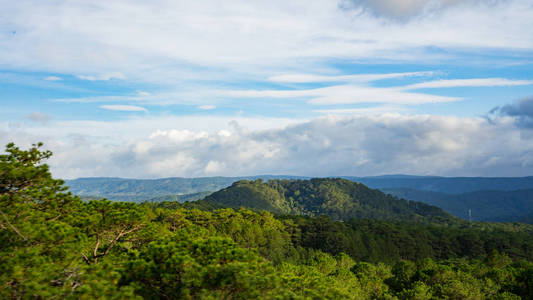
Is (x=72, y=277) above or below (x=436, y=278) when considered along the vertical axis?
above

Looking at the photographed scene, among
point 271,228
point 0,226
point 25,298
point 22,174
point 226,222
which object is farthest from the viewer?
point 271,228

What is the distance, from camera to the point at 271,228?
10081 cm

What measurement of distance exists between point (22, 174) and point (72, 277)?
8675mm

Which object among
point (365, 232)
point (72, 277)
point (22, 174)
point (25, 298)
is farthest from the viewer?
point (365, 232)

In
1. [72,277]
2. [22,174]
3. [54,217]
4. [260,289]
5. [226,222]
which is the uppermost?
[22,174]

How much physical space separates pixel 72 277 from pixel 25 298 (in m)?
2.50

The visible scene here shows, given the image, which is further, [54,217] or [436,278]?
[436,278]

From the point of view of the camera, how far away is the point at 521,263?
213ft

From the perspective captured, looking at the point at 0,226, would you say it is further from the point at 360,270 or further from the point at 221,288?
the point at 360,270

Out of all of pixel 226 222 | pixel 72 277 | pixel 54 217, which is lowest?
pixel 226 222

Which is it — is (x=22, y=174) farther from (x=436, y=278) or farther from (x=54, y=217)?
(x=436, y=278)

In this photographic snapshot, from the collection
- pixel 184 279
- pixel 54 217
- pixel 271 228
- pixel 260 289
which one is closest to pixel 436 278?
pixel 260 289

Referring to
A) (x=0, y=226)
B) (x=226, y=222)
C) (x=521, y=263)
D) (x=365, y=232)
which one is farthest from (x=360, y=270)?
(x=365, y=232)

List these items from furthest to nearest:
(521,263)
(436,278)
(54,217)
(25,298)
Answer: (521,263)
(436,278)
(54,217)
(25,298)
